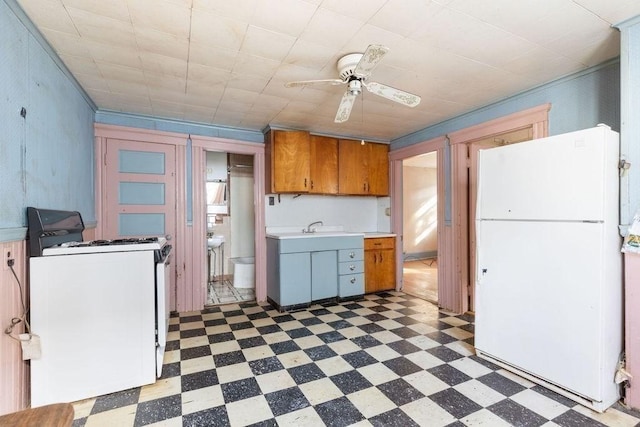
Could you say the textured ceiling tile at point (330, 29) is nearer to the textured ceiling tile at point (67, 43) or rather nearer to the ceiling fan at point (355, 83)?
the ceiling fan at point (355, 83)

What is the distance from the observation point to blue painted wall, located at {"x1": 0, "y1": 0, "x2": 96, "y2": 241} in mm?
1508

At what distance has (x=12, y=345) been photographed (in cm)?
161

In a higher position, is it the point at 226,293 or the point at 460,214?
the point at 460,214

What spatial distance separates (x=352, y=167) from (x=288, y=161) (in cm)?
102

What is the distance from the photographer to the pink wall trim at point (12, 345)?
1.52 m

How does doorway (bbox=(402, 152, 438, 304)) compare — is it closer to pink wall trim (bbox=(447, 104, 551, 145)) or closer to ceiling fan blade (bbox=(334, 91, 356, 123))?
pink wall trim (bbox=(447, 104, 551, 145))

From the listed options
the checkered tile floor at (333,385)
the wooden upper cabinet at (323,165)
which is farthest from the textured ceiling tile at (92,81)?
the checkered tile floor at (333,385)

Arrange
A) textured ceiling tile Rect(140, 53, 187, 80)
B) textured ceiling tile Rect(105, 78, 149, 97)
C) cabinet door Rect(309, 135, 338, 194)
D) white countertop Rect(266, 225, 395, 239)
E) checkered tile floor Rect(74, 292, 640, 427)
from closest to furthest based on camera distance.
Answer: checkered tile floor Rect(74, 292, 640, 427) → textured ceiling tile Rect(140, 53, 187, 80) → textured ceiling tile Rect(105, 78, 149, 97) → white countertop Rect(266, 225, 395, 239) → cabinet door Rect(309, 135, 338, 194)

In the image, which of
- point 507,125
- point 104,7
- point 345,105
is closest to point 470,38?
point 345,105

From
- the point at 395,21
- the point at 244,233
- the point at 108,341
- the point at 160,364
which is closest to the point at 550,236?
the point at 395,21

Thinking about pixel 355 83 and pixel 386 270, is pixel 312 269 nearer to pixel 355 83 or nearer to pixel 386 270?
pixel 386 270

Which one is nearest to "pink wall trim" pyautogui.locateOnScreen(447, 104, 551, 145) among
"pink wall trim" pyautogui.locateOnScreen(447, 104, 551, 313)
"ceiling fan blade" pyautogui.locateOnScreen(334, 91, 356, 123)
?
"pink wall trim" pyautogui.locateOnScreen(447, 104, 551, 313)

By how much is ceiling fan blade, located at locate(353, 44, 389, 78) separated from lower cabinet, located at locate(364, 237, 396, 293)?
2.64m

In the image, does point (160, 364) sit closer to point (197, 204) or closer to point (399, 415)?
point (399, 415)
